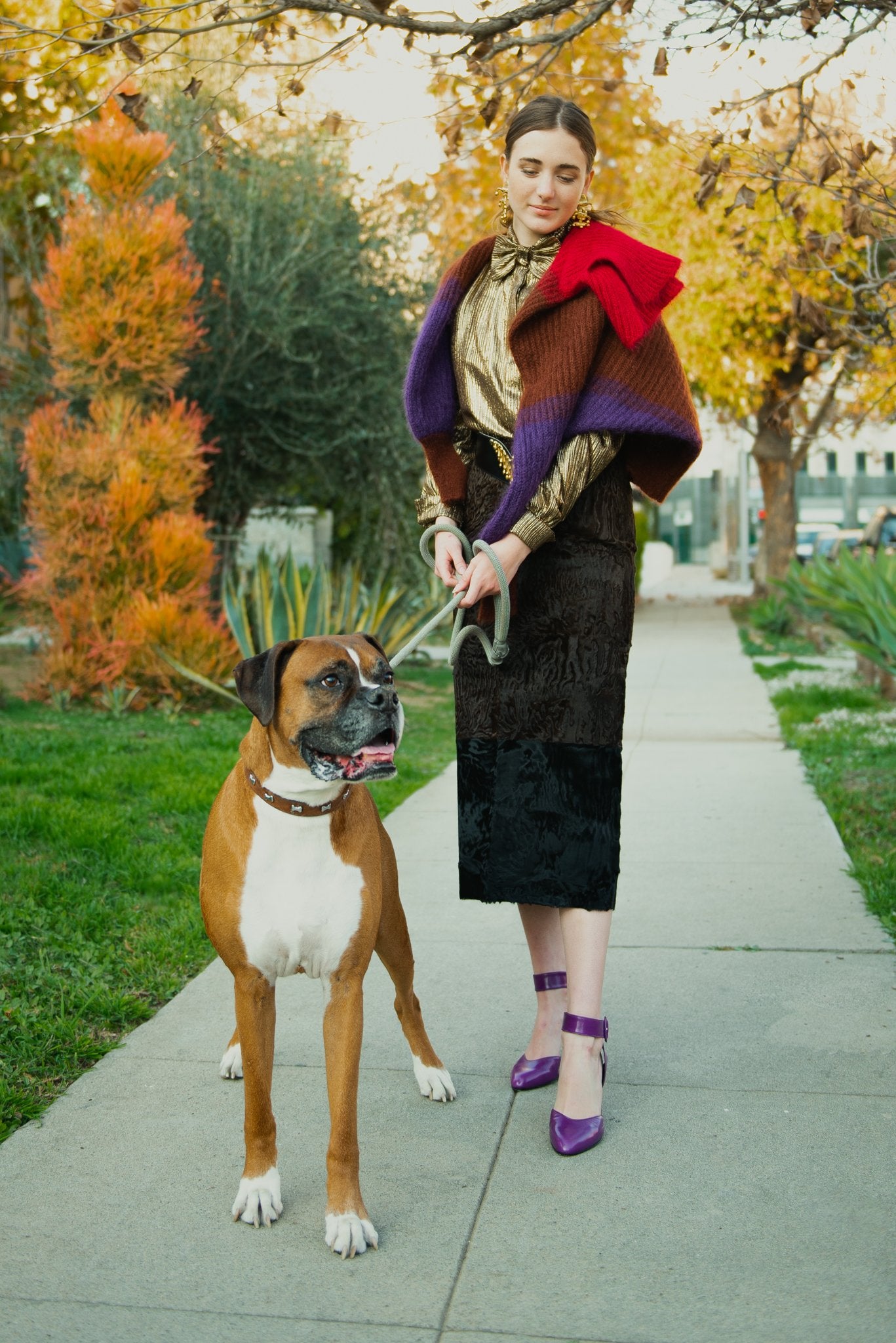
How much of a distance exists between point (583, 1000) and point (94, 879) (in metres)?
2.43

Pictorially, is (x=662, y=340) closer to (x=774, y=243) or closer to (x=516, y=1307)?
(x=516, y=1307)

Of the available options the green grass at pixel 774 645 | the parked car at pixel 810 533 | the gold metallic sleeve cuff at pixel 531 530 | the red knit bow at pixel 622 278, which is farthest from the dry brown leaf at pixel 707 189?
the parked car at pixel 810 533

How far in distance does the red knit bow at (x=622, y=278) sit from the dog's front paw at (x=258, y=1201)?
6.38ft

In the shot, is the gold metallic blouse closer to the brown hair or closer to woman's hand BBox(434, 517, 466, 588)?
woman's hand BBox(434, 517, 466, 588)

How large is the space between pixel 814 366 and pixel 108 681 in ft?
33.1

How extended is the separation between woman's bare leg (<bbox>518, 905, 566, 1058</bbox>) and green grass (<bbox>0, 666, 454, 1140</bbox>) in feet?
3.95

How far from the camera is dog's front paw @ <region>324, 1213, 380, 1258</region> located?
8.48 ft

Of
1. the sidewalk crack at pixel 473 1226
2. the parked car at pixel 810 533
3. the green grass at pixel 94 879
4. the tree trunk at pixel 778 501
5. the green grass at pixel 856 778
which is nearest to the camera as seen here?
the sidewalk crack at pixel 473 1226

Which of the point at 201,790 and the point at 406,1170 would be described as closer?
the point at 406,1170

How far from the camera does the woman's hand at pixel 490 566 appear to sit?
9.88ft

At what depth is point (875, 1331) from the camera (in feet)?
7.55

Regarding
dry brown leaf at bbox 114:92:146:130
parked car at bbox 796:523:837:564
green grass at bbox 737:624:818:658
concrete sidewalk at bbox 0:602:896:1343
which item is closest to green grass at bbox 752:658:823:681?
green grass at bbox 737:624:818:658

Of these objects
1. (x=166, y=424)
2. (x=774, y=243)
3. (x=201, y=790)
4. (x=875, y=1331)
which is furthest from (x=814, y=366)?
(x=875, y=1331)

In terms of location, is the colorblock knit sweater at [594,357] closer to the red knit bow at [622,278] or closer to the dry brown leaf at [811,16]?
the red knit bow at [622,278]
